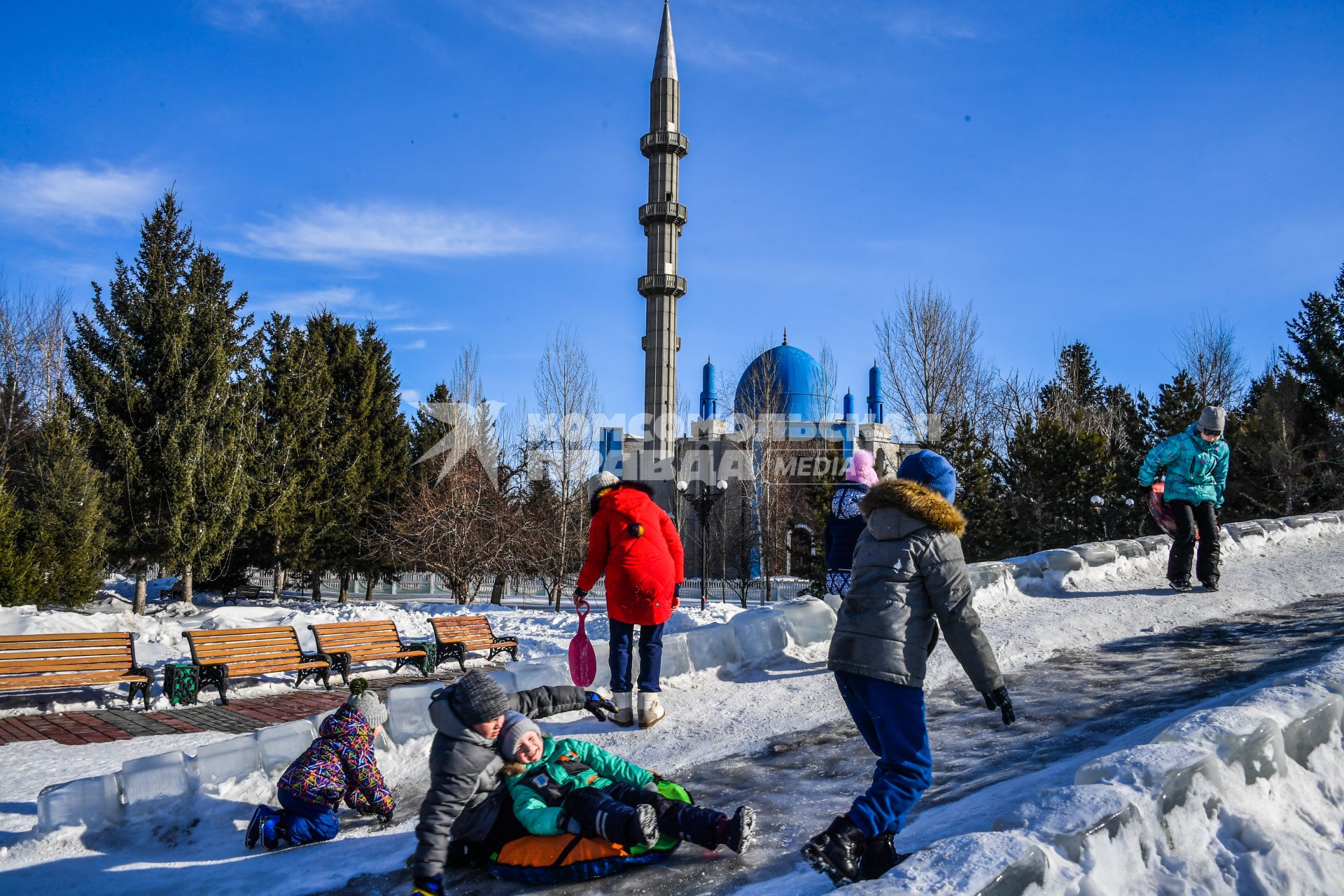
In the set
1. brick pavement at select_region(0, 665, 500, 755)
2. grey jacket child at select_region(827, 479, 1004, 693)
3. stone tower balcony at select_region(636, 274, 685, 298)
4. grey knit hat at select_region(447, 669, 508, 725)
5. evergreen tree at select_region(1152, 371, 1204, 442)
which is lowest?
brick pavement at select_region(0, 665, 500, 755)

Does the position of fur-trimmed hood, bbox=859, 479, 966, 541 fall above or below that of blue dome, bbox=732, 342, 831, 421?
below

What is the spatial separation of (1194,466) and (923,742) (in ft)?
20.8

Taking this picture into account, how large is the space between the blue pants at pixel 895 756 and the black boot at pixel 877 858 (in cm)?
3

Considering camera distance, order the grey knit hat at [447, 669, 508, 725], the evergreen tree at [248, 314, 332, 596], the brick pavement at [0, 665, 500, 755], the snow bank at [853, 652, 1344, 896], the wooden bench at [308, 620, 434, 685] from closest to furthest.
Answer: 1. the snow bank at [853, 652, 1344, 896]
2. the grey knit hat at [447, 669, 508, 725]
3. the brick pavement at [0, 665, 500, 755]
4. the wooden bench at [308, 620, 434, 685]
5. the evergreen tree at [248, 314, 332, 596]

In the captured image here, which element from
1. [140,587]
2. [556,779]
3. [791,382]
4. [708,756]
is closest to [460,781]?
[556,779]

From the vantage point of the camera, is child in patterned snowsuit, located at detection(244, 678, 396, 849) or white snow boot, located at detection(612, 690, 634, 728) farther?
white snow boot, located at detection(612, 690, 634, 728)

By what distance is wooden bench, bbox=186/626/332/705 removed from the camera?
8664 millimetres

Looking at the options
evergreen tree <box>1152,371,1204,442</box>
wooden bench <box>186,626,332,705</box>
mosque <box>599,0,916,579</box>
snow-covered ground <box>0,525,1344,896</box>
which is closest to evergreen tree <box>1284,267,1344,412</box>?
evergreen tree <box>1152,371,1204,442</box>

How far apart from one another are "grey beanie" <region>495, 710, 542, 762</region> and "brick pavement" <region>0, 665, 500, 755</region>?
351 cm

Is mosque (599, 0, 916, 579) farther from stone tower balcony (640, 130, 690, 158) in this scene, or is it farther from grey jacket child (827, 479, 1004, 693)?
grey jacket child (827, 479, 1004, 693)

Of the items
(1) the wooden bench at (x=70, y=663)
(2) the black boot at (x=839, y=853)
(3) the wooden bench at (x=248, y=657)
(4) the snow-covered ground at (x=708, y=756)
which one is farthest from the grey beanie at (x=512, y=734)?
(1) the wooden bench at (x=70, y=663)

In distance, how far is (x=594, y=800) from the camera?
333 cm

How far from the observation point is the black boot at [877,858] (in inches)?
112

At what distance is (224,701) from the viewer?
8617 millimetres
